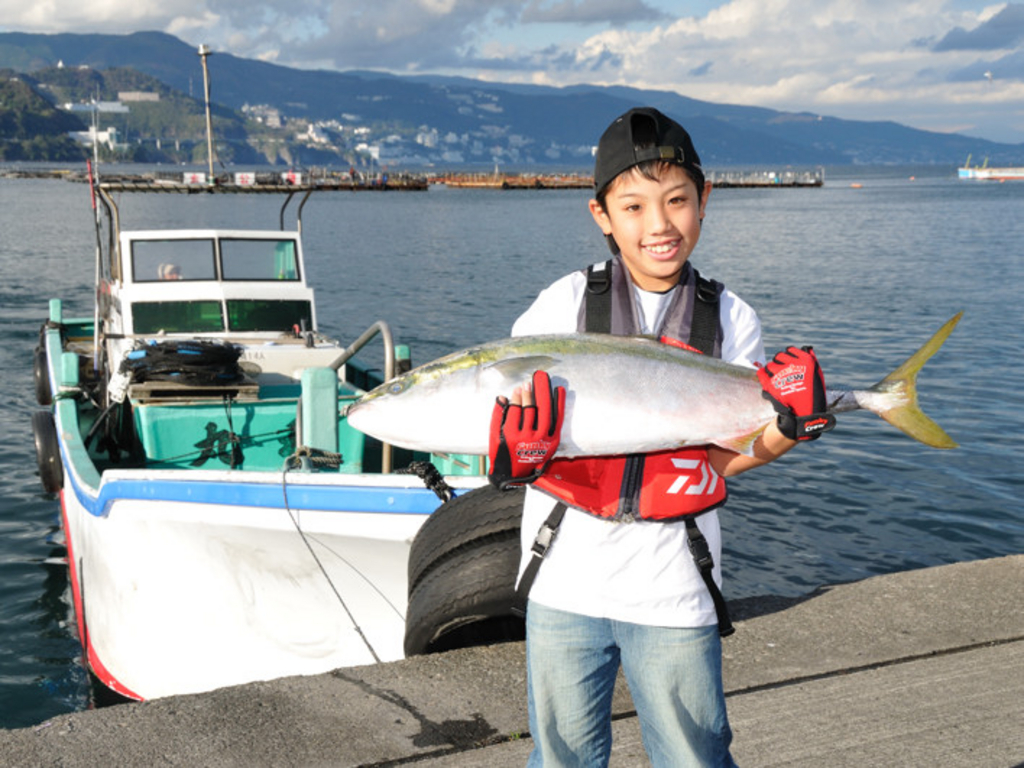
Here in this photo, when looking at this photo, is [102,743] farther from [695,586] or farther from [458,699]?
[695,586]

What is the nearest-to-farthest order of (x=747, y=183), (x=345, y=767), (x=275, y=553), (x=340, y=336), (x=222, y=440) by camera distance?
(x=345, y=767), (x=275, y=553), (x=222, y=440), (x=340, y=336), (x=747, y=183)

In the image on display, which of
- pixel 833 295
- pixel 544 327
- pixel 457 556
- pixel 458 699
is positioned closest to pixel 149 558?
pixel 457 556

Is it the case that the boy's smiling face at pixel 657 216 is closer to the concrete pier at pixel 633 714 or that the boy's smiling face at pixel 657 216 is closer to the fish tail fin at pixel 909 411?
the fish tail fin at pixel 909 411

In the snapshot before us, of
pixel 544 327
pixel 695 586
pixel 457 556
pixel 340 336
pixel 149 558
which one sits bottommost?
pixel 340 336

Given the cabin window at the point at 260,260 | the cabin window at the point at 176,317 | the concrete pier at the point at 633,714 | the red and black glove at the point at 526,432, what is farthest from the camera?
the cabin window at the point at 260,260

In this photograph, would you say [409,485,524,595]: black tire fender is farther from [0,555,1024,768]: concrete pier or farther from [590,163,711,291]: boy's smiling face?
[590,163,711,291]: boy's smiling face

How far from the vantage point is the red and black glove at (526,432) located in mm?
2059

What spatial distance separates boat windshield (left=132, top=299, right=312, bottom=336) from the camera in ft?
32.3

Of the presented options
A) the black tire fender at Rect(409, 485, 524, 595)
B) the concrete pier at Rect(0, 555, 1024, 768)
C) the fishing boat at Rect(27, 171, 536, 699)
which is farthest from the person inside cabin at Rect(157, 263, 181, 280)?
the concrete pier at Rect(0, 555, 1024, 768)

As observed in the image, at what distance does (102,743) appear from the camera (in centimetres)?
340

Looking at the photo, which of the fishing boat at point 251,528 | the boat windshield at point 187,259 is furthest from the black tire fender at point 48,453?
the boat windshield at point 187,259

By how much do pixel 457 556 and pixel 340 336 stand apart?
2019 cm

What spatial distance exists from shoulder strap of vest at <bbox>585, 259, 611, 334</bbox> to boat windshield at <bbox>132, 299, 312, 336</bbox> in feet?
26.2

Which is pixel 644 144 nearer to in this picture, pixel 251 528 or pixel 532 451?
pixel 532 451
